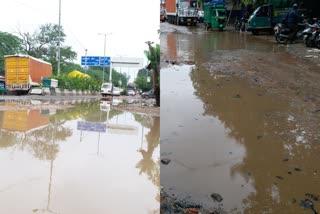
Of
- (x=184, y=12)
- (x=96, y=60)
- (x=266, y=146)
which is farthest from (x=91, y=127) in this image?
(x=96, y=60)

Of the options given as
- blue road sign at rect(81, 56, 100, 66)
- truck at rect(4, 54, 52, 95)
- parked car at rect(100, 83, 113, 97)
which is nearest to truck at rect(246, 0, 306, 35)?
parked car at rect(100, 83, 113, 97)

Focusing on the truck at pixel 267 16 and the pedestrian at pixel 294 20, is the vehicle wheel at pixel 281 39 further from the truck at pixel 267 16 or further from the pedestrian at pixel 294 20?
the truck at pixel 267 16

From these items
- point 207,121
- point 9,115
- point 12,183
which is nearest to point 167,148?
point 207,121

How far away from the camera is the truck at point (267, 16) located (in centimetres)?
800

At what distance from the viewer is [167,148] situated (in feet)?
5.93

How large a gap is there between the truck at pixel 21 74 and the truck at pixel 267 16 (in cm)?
720

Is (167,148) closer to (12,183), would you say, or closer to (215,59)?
(12,183)

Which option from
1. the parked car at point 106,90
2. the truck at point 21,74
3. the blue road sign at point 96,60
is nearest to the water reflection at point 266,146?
the truck at point 21,74

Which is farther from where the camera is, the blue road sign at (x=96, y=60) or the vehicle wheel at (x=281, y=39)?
the blue road sign at (x=96, y=60)

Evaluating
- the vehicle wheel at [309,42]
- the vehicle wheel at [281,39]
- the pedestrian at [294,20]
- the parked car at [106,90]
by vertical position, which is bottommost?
the parked car at [106,90]

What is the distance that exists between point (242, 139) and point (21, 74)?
403 inches

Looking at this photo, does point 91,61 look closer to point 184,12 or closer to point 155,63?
point 184,12

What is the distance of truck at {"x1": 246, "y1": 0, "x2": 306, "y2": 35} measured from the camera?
26.2ft

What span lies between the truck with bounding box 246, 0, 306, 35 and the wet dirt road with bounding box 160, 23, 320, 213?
168 inches
